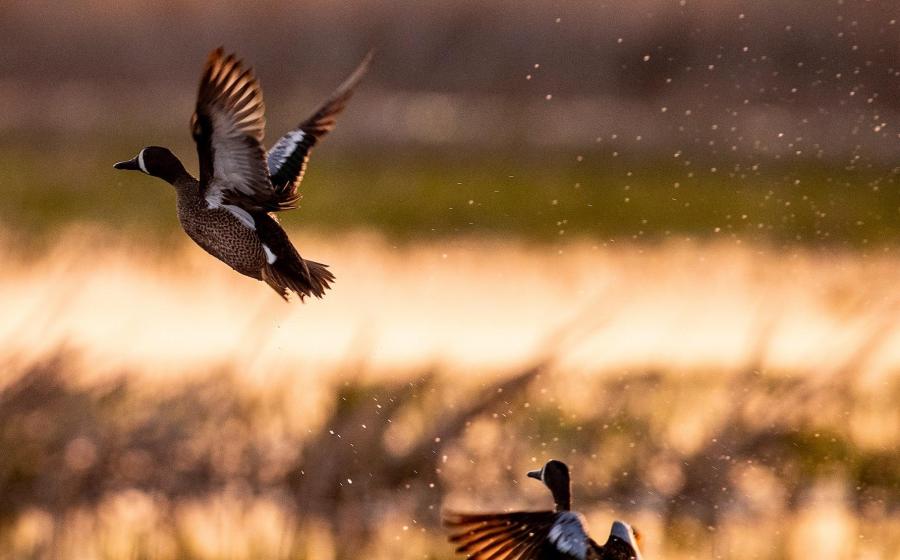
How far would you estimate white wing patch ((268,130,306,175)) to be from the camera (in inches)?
239

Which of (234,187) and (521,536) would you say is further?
(521,536)

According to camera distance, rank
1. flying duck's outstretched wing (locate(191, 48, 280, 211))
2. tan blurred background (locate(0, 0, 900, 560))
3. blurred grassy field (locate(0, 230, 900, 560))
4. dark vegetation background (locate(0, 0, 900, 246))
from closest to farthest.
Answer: flying duck's outstretched wing (locate(191, 48, 280, 211)) → blurred grassy field (locate(0, 230, 900, 560)) → tan blurred background (locate(0, 0, 900, 560)) → dark vegetation background (locate(0, 0, 900, 246))

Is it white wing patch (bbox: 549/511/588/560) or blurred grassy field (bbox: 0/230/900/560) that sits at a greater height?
blurred grassy field (bbox: 0/230/900/560)

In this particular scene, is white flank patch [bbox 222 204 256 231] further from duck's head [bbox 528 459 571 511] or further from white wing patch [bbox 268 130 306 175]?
duck's head [bbox 528 459 571 511]

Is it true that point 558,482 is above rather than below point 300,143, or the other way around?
below

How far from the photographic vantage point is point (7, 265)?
46.9 ft

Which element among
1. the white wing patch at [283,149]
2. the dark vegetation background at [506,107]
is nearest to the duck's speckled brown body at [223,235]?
the white wing patch at [283,149]

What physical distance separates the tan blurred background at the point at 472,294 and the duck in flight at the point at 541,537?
96.3 inches

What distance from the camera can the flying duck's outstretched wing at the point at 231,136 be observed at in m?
5.20

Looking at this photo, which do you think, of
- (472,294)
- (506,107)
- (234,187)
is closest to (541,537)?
(234,187)

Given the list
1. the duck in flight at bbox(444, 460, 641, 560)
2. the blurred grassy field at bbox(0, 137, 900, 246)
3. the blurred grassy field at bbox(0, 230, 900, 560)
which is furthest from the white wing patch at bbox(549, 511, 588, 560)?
the blurred grassy field at bbox(0, 137, 900, 246)

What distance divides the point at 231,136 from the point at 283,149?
2.85ft

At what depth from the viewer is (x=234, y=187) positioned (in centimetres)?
541

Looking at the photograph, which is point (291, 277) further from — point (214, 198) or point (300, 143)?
point (300, 143)
